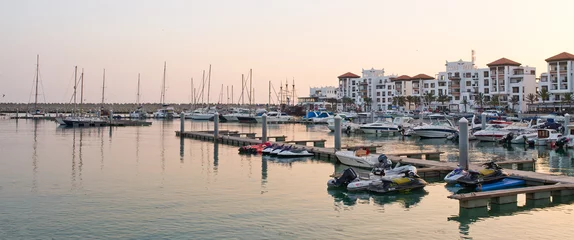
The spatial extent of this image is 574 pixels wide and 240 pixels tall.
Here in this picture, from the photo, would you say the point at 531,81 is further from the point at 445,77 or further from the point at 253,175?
the point at 253,175

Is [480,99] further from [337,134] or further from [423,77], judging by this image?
[337,134]

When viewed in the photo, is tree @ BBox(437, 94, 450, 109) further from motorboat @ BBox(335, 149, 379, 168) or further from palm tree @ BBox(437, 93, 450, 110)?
motorboat @ BBox(335, 149, 379, 168)

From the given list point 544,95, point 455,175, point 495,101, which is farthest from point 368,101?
point 455,175

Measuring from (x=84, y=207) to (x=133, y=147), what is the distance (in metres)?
30.4

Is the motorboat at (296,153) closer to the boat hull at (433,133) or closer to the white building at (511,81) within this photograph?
the boat hull at (433,133)

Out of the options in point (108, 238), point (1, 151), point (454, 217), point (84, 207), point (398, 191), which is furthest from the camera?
point (1, 151)

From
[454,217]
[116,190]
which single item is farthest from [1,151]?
[454,217]

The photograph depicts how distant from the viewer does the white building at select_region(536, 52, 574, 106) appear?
4432 inches

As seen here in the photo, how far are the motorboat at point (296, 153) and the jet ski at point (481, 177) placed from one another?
15.6 metres

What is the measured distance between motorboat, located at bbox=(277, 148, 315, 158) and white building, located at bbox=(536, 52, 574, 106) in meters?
87.8

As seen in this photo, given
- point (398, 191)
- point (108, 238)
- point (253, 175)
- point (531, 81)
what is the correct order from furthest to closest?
point (531, 81)
point (253, 175)
point (398, 191)
point (108, 238)

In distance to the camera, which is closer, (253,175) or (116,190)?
(116,190)

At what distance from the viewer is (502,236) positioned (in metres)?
18.5

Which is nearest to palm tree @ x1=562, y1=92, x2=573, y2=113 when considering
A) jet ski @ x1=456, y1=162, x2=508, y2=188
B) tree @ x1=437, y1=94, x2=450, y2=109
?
tree @ x1=437, y1=94, x2=450, y2=109
